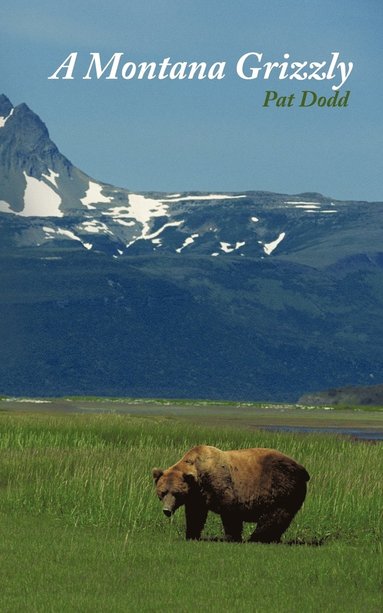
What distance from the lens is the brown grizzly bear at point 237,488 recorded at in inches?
997

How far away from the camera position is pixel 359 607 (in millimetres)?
20422

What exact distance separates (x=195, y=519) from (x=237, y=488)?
1211 millimetres

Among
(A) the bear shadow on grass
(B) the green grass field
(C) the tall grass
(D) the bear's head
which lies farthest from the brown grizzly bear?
(C) the tall grass

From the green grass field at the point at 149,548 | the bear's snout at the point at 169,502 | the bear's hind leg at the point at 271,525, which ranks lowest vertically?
the green grass field at the point at 149,548

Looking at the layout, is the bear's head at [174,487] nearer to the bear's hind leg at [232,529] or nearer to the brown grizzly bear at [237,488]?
the brown grizzly bear at [237,488]

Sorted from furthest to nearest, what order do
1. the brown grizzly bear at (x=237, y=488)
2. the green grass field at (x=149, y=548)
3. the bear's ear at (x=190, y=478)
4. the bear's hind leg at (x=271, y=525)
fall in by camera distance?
the bear's hind leg at (x=271, y=525) < the brown grizzly bear at (x=237, y=488) < the bear's ear at (x=190, y=478) < the green grass field at (x=149, y=548)

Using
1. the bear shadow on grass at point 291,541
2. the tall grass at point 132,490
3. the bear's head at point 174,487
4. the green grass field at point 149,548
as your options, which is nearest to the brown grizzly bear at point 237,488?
the bear's head at point 174,487

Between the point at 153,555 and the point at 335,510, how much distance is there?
23.7 ft

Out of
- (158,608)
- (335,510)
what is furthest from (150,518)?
(158,608)

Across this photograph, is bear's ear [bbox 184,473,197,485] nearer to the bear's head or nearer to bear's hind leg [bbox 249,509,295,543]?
the bear's head

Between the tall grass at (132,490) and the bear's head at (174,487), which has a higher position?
A: the bear's head at (174,487)

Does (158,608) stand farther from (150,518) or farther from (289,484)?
(150,518)

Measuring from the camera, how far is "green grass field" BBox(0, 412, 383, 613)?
68.3 ft

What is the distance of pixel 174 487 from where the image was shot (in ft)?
81.6
